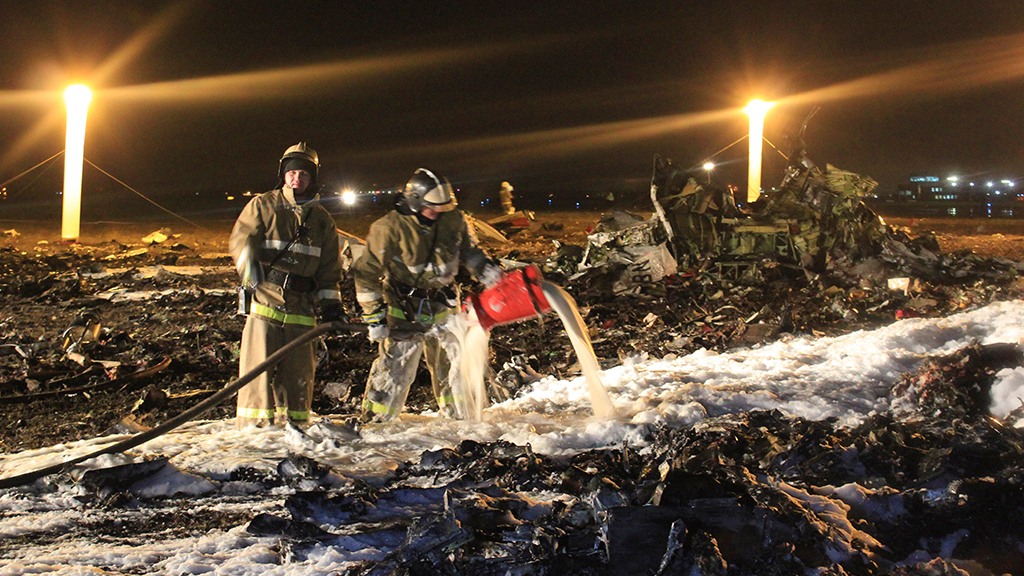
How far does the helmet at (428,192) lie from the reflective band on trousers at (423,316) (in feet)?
2.25

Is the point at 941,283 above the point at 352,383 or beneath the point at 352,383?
above

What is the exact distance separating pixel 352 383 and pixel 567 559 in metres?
4.14

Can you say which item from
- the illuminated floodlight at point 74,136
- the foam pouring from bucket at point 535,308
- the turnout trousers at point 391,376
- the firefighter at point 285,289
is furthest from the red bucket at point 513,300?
the illuminated floodlight at point 74,136

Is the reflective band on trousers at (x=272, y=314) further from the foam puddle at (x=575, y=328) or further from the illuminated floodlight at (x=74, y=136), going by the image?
the illuminated floodlight at (x=74, y=136)

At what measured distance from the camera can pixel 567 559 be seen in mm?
2406

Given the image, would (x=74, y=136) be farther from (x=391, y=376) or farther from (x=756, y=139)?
(x=756, y=139)

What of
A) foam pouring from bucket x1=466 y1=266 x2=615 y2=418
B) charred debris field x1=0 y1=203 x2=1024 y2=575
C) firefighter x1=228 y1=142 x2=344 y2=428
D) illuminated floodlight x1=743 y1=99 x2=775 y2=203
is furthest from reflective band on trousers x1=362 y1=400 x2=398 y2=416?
illuminated floodlight x1=743 y1=99 x2=775 y2=203

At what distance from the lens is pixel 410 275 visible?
184 inches

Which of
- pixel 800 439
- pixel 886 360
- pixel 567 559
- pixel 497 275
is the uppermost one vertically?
pixel 497 275

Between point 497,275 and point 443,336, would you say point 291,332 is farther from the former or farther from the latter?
point 497,275

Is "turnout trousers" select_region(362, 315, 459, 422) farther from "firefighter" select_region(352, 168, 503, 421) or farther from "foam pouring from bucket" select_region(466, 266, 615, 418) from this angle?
"foam pouring from bucket" select_region(466, 266, 615, 418)

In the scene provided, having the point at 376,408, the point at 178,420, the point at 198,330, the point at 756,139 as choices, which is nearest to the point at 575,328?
the point at 376,408

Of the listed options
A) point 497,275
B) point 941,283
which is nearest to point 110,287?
point 497,275

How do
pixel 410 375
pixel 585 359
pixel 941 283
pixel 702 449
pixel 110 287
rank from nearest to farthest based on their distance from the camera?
pixel 702 449 → pixel 585 359 → pixel 410 375 → pixel 941 283 → pixel 110 287
